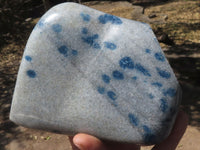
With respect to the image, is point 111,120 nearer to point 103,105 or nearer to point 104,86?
point 103,105

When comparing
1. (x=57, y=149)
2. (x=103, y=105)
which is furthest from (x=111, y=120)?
(x=57, y=149)

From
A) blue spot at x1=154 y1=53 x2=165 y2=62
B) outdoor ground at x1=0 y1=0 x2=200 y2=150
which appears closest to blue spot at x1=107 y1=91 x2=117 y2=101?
blue spot at x1=154 y1=53 x2=165 y2=62

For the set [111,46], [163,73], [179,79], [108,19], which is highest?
[108,19]

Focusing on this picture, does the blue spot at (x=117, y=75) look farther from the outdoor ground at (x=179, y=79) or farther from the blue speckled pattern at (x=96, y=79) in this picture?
the outdoor ground at (x=179, y=79)

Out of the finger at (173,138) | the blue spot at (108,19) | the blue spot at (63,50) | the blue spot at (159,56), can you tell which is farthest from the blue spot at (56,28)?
the finger at (173,138)

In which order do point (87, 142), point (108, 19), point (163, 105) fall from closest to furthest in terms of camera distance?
1. point (87, 142)
2. point (163, 105)
3. point (108, 19)

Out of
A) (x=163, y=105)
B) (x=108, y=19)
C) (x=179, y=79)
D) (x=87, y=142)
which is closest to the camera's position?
(x=87, y=142)

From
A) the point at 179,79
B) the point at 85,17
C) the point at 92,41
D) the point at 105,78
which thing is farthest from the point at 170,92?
the point at 179,79

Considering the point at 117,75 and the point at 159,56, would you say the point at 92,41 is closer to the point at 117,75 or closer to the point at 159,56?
the point at 117,75
